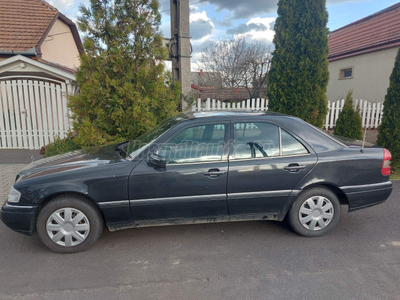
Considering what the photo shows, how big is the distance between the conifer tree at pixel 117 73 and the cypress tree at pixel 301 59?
3384mm

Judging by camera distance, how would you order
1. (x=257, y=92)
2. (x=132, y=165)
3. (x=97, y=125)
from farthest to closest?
(x=257, y=92) < (x=97, y=125) < (x=132, y=165)

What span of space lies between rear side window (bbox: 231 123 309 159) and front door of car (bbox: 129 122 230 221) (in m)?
0.18

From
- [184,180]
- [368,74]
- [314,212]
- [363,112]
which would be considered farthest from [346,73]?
[184,180]

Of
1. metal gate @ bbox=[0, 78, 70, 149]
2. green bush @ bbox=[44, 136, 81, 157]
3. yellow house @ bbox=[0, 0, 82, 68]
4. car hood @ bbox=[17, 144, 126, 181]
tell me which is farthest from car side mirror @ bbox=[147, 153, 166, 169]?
yellow house @ bbox=[0, 0, 82, 68]

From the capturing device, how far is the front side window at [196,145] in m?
3.17

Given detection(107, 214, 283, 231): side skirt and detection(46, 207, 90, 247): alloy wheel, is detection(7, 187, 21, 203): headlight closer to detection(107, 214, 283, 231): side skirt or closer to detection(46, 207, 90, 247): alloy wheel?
detection(46, 207, 90, 247): alloy wheel

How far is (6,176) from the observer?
5812 mm

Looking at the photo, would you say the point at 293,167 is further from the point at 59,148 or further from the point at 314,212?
the point at 59,148

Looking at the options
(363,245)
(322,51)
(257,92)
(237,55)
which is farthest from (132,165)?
(237,55)

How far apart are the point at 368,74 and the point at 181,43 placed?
9.38 metres

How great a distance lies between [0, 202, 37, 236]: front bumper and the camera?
294 centimetres

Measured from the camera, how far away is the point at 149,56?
220 inches

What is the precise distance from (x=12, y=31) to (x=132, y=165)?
1088 centimetres

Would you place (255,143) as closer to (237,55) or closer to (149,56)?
(149,56)
